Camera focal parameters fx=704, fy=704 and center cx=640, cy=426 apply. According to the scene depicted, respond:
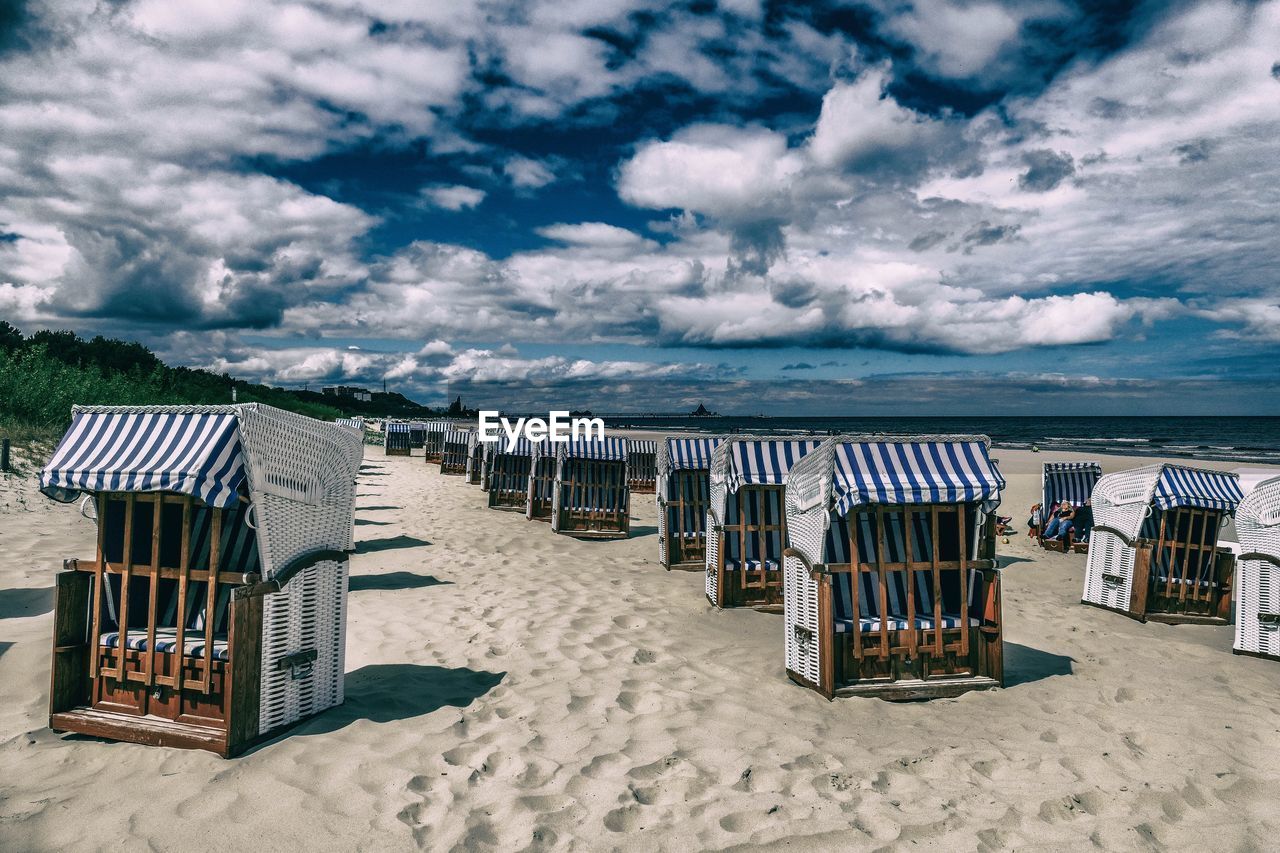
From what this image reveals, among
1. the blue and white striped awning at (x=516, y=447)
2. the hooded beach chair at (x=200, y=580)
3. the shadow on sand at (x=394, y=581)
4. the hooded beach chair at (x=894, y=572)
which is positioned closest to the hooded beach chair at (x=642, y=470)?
the blue and white striped awning at (x=516, y=447)

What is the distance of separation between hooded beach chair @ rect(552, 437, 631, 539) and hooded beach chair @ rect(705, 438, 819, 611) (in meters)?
5.66

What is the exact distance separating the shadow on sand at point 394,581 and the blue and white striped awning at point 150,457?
471 centimetres

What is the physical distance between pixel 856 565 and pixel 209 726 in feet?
15.6

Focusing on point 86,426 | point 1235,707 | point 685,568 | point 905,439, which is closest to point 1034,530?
point 685,568

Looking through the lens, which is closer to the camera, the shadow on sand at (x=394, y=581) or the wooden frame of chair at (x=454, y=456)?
the shadow on sand at (x=394, y=581)

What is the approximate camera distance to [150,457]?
4418mm

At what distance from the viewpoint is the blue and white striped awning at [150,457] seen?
420 cm

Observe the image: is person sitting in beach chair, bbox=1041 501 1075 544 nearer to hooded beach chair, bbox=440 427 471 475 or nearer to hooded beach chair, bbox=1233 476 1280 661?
hooded beach chair, bbox=1233 476 1280 661

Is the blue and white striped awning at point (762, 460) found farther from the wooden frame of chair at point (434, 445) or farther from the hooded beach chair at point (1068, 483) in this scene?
the wooden frame of chair at point (434, 445)

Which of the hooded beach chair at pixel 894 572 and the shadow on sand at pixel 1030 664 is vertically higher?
the hooded beach chair at pixel 894 572

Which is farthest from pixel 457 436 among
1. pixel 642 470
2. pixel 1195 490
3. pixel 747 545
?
pixel 1195 490

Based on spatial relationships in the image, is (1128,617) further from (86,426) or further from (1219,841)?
(86,426)

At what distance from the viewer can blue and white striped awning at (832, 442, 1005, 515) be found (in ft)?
18.1

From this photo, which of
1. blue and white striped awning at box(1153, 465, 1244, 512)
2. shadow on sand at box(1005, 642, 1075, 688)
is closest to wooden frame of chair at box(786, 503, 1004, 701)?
shadow on sand at box(1005, 642, 1075, 688)
